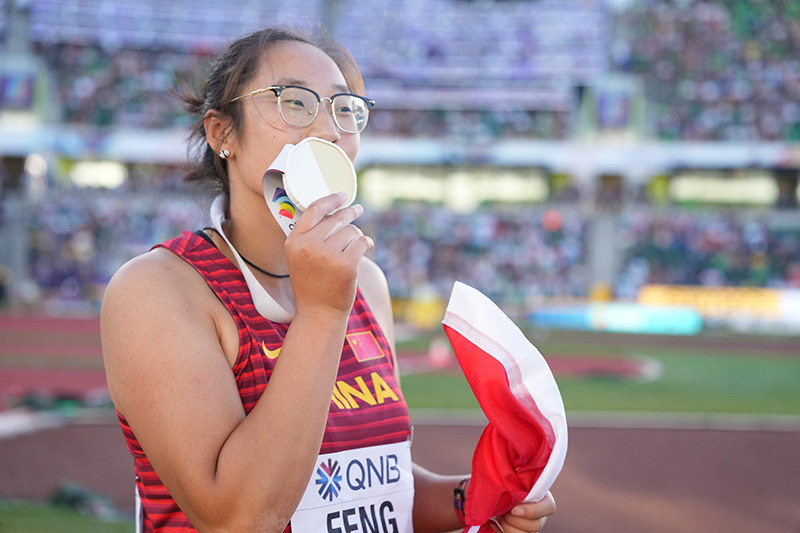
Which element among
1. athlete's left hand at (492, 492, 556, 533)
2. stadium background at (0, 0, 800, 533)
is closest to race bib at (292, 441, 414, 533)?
athlete's left hand at (492, 492, 556, 533)

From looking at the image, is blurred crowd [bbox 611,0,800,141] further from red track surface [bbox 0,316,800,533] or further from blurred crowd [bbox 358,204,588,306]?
red track surface [bbox 0,316,800,533]

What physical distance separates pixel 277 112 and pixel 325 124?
109 millimetres

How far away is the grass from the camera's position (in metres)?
4.56

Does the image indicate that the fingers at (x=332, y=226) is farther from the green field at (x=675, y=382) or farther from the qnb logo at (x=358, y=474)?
the green field at (x=675, y=382)

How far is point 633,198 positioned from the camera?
3120cm

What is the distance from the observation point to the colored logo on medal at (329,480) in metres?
1.55

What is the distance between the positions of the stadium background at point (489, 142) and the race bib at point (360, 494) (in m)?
24.3

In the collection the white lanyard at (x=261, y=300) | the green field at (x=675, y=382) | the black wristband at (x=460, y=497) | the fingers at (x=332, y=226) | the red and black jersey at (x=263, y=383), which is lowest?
the green field at (x=675, y=382)

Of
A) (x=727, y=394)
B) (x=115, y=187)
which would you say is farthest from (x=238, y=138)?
(x=115, y=187)

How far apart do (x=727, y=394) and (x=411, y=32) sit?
89.0ft

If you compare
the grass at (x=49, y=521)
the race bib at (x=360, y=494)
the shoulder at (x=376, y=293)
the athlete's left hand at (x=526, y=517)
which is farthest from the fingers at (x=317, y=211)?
the grass at (x=49, y=521)

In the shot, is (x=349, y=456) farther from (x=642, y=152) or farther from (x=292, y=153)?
(x=642, y=152)

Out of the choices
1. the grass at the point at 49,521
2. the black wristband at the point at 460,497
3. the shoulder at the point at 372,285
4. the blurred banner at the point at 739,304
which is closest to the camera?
the black wristband at the point at 460,497

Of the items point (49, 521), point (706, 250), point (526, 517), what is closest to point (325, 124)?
point (526, 517)
